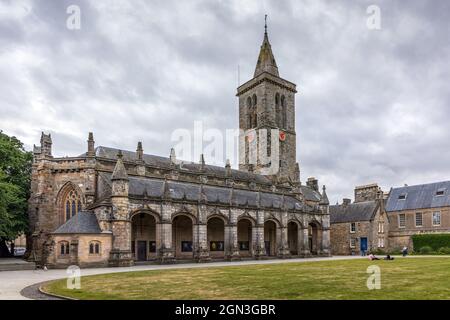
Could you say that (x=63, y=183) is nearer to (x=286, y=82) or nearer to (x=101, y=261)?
(x=101, y=261)

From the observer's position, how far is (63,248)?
3162 cm

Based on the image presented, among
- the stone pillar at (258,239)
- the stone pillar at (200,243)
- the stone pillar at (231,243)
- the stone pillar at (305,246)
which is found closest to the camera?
the stone pillar at (200,243)

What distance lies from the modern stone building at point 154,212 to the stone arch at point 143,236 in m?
0.10

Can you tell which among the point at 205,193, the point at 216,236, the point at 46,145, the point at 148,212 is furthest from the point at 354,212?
the point at 46,145

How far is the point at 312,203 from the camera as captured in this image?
200 ft

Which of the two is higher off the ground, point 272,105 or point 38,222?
point 272,105

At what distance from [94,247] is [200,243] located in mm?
10738

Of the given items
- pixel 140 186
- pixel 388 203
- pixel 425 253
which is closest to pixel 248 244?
pixel 140 186

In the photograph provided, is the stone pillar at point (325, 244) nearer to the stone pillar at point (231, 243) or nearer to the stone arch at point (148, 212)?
the stone pillar at point (231, 243)

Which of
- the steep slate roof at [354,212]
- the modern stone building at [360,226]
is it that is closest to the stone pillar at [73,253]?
the modern stone building at [360,226]

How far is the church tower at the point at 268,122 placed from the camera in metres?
63.0

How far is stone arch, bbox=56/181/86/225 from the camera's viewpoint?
127 ft

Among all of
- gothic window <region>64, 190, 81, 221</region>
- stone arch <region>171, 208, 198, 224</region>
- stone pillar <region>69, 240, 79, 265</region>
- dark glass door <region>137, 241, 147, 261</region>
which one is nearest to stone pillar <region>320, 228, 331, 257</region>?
stone arch <region>171, 208, 198, 224</region>

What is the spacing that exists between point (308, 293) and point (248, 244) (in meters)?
34.7
